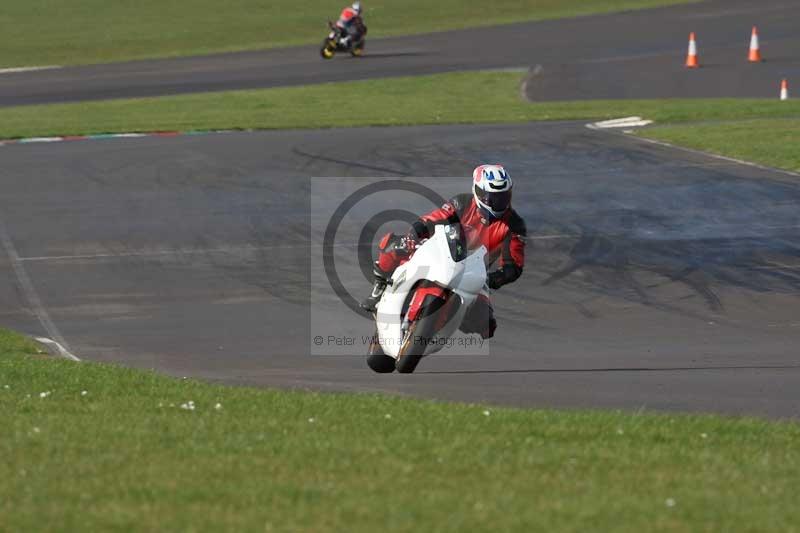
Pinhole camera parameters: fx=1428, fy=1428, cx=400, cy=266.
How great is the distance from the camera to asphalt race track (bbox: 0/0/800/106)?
116ft

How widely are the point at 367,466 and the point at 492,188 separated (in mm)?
4502

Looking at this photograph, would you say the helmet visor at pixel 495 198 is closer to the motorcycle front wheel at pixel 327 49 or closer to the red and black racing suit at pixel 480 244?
the red and black racing suit at pixel 480 244

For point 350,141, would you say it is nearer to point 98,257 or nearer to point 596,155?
point 596,155

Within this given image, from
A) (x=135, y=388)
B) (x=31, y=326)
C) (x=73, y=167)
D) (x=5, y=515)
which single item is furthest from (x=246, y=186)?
(x=5, y=515)

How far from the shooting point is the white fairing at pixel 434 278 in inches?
434

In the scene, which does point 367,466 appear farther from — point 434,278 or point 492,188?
point 492,188

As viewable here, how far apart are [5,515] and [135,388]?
3904mm

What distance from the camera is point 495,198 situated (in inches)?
458

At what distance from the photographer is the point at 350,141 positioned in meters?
25.6

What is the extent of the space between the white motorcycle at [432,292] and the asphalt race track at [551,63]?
22382 millimetres

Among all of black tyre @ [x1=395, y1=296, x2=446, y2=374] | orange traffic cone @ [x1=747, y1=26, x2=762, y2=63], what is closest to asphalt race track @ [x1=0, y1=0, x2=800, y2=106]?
orange traffic cone @ [x1=747, y1=26, x2=762, y2=63]

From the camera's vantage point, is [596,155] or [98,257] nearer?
[98,257]

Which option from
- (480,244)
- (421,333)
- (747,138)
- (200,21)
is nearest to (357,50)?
(200,21)

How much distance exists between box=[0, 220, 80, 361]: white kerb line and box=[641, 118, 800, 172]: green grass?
12003 millimetres
